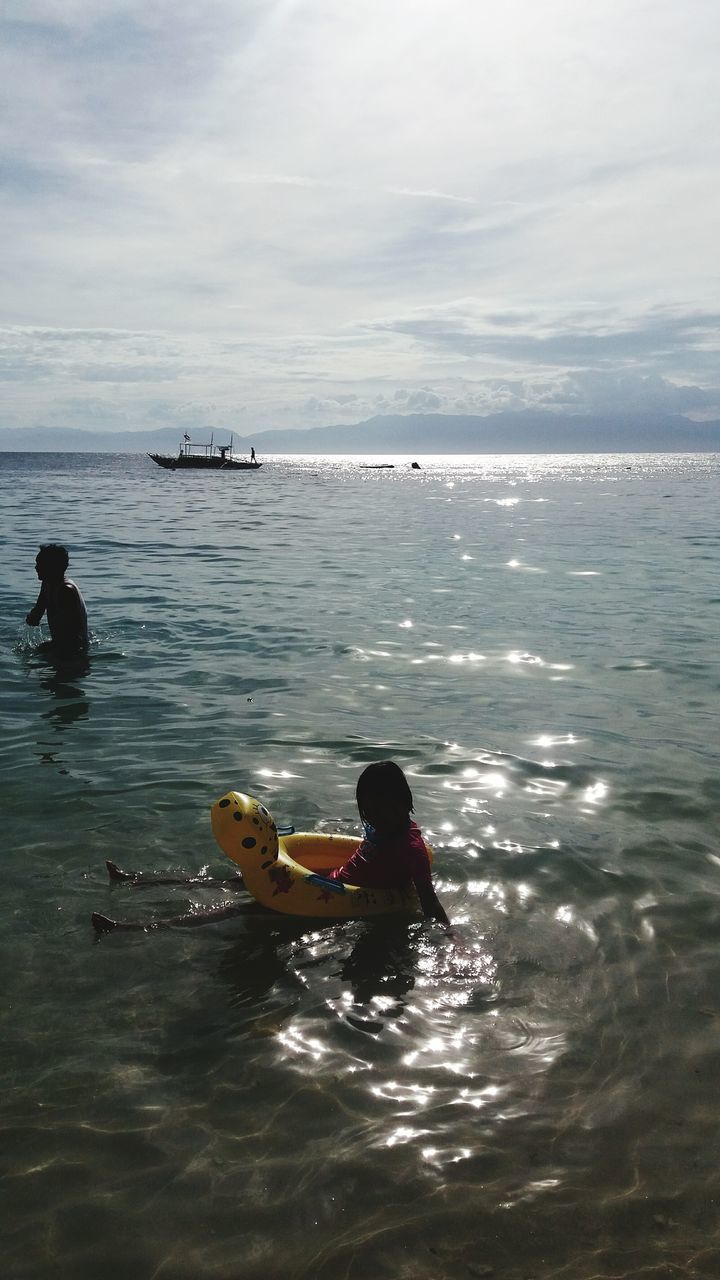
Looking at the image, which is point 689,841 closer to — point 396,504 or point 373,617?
point 373,617

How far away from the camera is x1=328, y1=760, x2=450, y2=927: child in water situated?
17.3ft

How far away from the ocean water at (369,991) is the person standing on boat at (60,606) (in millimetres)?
431

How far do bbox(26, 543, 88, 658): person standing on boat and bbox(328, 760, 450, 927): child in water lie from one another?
744 centimetres

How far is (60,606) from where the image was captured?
38.6 feet

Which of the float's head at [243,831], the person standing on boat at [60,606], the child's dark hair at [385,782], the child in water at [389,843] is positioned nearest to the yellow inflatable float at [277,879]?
the float's head at [243,831]

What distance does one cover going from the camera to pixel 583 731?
29.7ft

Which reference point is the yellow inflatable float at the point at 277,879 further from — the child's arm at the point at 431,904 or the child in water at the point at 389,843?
the child's arm at the point at 431,904

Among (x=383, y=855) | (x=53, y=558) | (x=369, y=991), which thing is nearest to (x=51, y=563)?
(x=53, y=558)

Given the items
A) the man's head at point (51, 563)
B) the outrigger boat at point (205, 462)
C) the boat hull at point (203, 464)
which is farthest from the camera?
the boat hull at point (203, 464)

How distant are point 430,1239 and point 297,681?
26.7ft

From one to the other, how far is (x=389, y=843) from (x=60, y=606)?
25.7 ft

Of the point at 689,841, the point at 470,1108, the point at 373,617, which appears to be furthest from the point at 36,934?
the point at 373,617

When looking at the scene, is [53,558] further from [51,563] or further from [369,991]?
[369,991]

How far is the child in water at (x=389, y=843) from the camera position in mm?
5266
